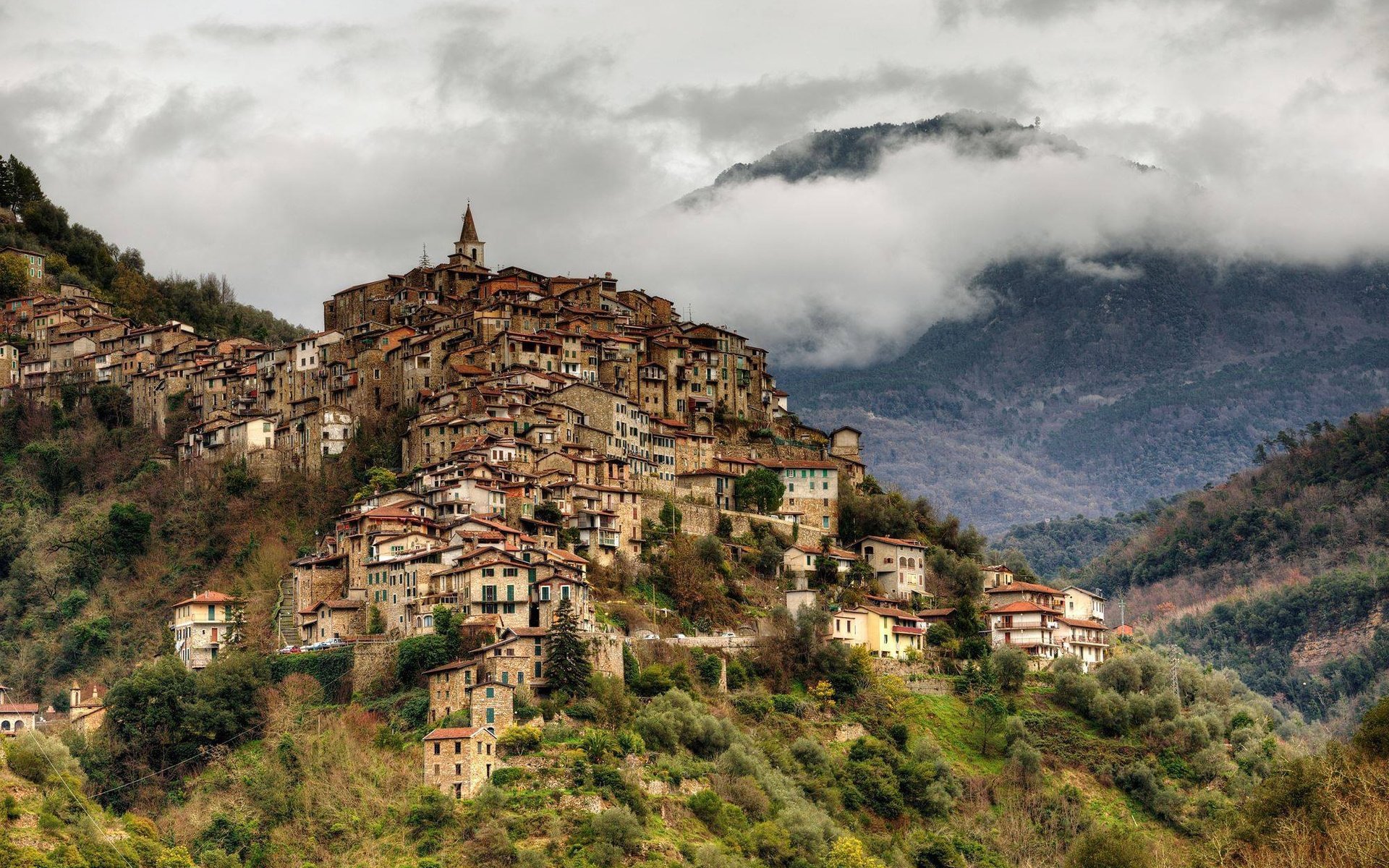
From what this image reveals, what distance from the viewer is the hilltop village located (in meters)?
67.8

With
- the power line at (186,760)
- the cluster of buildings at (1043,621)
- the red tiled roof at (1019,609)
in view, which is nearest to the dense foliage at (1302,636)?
the cluster of buildings at (1043,621)

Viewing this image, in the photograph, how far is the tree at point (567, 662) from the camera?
64.4m

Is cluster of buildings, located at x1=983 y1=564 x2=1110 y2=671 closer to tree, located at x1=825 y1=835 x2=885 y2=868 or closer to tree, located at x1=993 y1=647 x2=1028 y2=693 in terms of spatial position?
tree, located at x1=993 y1=647 x2=1028 y2=693

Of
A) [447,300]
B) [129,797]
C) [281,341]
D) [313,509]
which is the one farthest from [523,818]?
[281,341]

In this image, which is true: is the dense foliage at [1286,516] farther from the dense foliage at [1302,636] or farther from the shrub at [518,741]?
the shrub at [518,741]

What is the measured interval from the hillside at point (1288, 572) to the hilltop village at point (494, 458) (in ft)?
149

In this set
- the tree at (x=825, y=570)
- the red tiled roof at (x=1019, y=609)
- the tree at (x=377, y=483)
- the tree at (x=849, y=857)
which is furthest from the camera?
the red tiled roof at (x=1019, y=609)

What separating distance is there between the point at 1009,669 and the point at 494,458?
21.3 m

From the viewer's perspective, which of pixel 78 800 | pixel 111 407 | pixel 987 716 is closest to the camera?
pixel 78 800

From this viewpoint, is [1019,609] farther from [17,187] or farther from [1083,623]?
[17,187]

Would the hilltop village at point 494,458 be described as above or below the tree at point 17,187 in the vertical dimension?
below

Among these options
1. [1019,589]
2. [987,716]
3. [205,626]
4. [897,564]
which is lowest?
[987,716]

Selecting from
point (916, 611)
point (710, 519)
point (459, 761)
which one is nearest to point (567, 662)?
point (459, 761)

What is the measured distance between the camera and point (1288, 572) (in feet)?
470
